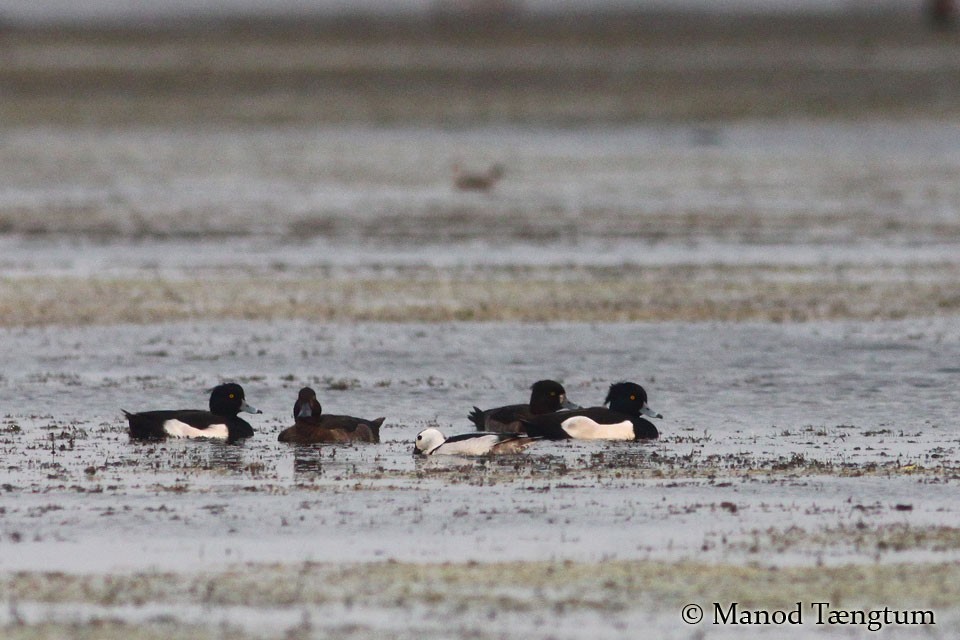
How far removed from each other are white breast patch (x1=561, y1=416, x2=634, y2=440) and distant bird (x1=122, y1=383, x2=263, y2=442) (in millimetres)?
2087

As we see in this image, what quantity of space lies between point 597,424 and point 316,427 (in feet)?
5.89

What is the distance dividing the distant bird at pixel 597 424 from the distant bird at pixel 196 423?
1877 mm

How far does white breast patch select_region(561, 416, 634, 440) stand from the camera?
12867mm

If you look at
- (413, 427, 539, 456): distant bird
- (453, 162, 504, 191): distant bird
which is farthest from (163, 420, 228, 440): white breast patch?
(453, 162, 504, 191): distant bird

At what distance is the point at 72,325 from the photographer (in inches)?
737

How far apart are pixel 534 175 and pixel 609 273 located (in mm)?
17208

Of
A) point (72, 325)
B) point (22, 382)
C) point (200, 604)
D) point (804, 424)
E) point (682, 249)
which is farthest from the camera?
point (682, 249)

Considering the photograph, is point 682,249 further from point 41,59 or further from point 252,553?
point 41,59

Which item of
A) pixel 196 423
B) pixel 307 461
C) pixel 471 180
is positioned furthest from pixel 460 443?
pixel 471 180

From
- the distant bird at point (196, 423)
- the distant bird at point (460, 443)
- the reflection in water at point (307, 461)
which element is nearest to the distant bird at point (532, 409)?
the distant bird at point (460, 443)

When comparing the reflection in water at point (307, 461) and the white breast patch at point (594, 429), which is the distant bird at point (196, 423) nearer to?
the reflection in water at point (307, 461)

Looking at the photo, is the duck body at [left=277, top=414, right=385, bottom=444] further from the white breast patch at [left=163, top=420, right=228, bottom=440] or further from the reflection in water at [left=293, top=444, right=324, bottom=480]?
the white breast patch at [left=163, top=420, right=228, bottom=440]

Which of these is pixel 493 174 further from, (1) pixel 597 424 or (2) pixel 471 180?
(1) pixel 597 424

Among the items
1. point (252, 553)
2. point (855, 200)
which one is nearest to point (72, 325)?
point (252, 553)
